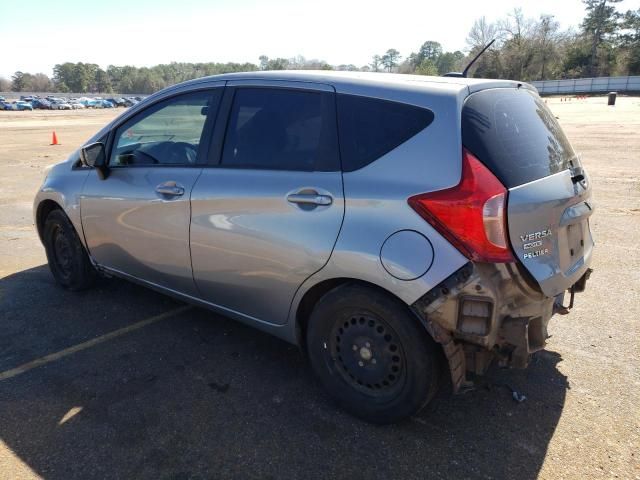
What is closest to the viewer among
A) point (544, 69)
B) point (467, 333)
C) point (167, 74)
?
point (467, 333)

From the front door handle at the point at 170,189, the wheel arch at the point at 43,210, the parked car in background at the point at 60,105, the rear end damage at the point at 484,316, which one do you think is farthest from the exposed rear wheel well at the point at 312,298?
the parked car in background at the point at 60,105

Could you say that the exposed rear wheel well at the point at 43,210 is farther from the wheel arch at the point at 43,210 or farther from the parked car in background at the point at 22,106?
the parked car in background at the point at 22,106

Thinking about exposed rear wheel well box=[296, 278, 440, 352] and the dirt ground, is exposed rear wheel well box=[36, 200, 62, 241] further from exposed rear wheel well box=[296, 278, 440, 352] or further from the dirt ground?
exposed rear wheel well box=[296, 278, 440, 352]

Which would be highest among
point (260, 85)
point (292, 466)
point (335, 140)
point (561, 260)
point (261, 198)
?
point (260, 85)

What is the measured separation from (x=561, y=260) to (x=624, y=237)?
4260 millimetres

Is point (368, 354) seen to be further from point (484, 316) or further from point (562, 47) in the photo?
point (562, 47)

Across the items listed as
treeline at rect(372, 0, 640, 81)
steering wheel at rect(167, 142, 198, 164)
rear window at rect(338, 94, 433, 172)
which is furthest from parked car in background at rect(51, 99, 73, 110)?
rear window at rect(338, 94, 433, 172)

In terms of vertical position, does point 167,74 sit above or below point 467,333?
above

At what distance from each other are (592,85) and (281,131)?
85.8 metres

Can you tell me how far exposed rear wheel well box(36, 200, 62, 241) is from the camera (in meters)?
4.61

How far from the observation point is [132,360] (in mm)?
3498

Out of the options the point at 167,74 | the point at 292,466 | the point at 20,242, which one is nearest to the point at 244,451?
the point at 292,466

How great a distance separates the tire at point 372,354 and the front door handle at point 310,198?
1.55 ft

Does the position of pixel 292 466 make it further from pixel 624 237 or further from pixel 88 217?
pixel 624 237
